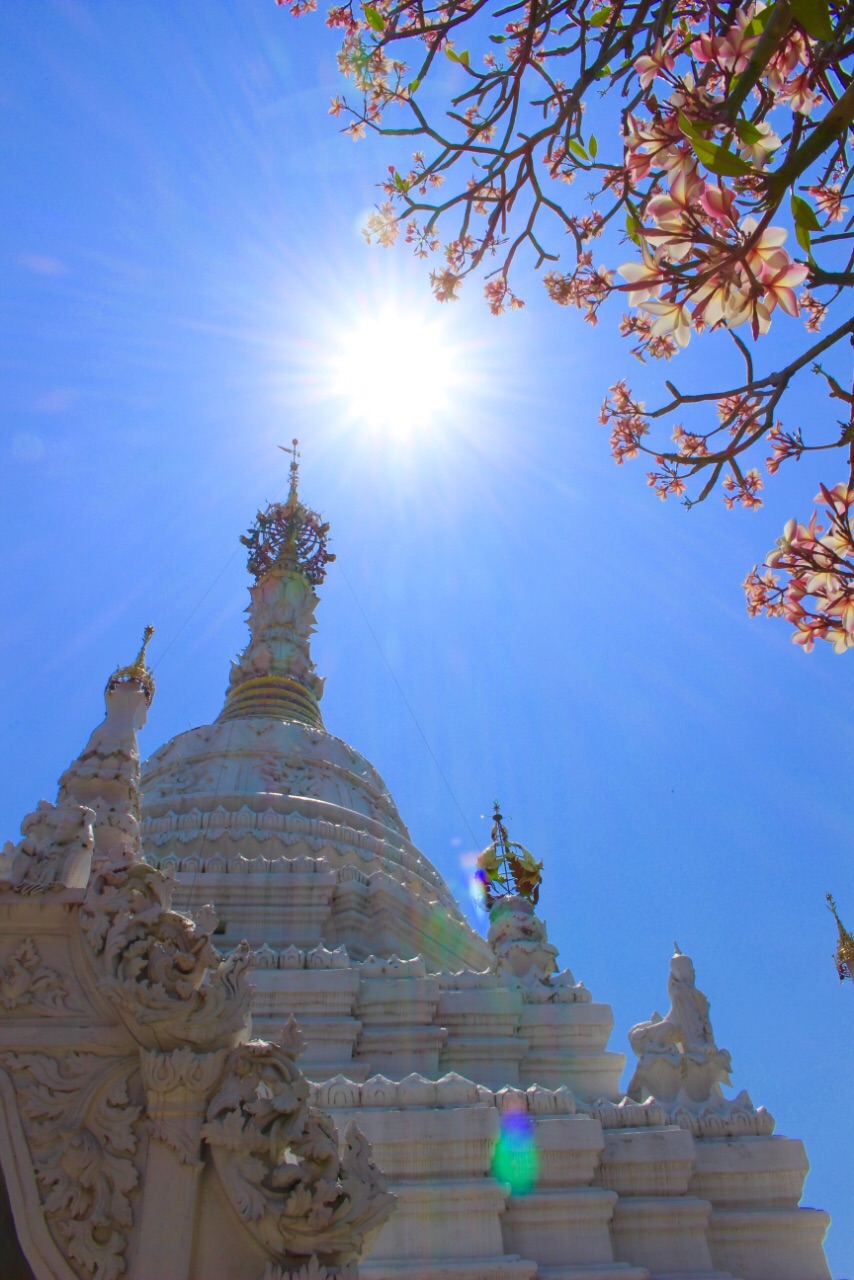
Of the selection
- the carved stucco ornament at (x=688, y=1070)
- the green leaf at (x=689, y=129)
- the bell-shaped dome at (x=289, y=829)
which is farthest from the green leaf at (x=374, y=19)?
the bell-shaped dome at (x=289, y=829)

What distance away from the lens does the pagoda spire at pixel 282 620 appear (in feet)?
81.7

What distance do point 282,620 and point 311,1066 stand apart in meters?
18.1

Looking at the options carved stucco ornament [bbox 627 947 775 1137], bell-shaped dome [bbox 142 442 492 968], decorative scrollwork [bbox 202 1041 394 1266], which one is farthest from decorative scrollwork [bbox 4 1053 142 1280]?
bell-shaped dome [bbox 142 442 492 968]

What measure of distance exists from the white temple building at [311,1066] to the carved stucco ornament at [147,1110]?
12mm

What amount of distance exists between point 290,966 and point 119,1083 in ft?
29.3

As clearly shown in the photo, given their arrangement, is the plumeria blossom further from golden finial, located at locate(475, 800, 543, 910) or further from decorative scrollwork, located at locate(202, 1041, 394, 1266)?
golden finial, located at locate(475, 800, 543, 910)

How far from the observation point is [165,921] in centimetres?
455

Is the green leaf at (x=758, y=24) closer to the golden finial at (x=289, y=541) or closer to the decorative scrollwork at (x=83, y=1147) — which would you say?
the decorative scrollwork at (x=83, y=1147)

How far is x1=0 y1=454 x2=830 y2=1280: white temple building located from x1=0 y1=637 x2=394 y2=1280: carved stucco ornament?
1cm

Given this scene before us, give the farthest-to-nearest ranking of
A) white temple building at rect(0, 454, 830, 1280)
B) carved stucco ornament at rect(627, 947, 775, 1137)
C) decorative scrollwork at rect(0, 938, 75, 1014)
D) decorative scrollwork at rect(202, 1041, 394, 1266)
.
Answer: carved stucco ornament at rect(627, 947, 775, 1137)
decorative scrollwork at rect(0, 938, 75, 1014)
white temple building at rect(0, 454, 830, 1280)
decorative scrollwork at rect(202, 1041, 394, 1266)

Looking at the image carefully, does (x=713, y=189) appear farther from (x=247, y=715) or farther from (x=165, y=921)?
(x=247, y=715)

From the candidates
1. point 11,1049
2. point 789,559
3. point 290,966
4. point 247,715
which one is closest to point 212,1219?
point 11,1049

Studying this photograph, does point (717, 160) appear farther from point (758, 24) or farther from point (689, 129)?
point (758, 24)

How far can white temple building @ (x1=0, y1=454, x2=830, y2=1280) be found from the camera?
3.95 meters
